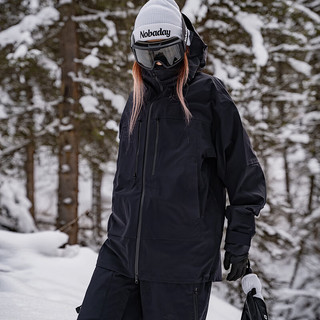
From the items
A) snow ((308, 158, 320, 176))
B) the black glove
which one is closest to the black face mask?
the black glove

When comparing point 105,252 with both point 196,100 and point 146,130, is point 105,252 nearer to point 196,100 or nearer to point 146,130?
point 146,130

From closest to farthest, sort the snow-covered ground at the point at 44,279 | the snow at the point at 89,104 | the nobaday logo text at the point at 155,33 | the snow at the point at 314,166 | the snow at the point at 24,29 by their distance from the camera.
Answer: the nobaday logo text at the point at 155,33, the snow-covered ground at the point at 44,279, the snow at the point at 24,29, the snow at the point at 89,104, the snow at the point at 314,166

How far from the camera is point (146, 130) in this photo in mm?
2201

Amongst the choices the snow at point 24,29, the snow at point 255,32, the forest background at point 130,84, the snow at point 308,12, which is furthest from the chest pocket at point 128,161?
the snow at point 308,12

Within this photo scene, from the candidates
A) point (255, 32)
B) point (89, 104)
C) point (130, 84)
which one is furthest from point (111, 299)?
point (130, 84)

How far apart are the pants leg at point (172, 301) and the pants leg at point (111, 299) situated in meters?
0.14

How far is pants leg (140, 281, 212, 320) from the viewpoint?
78.7 inches

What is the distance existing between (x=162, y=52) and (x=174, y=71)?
12 centimetres

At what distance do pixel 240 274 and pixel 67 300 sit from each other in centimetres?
219

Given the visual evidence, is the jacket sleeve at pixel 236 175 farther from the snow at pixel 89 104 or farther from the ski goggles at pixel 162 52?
the snow at pixel 89 104

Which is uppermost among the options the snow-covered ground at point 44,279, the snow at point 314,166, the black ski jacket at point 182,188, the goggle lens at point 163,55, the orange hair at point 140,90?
the goggle lens at point 163,55

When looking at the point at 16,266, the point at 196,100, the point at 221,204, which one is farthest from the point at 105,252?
the point at 16,266

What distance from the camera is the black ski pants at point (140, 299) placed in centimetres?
201

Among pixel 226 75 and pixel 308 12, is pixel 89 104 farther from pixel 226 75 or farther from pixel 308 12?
pixel 308 12
